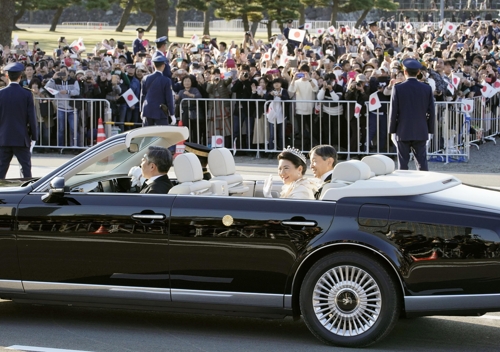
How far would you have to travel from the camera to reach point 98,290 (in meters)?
6.50

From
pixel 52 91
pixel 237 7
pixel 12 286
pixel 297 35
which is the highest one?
pixel 237 7

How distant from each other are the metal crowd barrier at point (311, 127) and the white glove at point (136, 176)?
819 centimetres

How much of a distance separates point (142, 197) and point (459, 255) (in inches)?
85.1

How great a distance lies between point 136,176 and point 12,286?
1402 millimetres

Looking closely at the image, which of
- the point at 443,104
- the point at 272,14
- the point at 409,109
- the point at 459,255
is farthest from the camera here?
the point at 272,14

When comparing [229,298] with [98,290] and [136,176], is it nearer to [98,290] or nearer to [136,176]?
[98,290]

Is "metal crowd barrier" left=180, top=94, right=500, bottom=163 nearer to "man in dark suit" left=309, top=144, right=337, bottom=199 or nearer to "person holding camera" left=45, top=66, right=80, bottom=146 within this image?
"person holding camera" left=45, top=66, right=80, bottom=146

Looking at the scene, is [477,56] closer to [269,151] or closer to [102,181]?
[269,151]

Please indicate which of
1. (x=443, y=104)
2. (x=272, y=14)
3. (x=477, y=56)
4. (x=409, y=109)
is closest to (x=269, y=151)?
(x=443, y=104)

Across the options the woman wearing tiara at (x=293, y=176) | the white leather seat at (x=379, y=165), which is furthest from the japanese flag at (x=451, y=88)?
the woman wearing tiara at (x=293, y=176)

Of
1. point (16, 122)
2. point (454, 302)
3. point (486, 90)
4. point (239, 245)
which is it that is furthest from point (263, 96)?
point (454, 302)

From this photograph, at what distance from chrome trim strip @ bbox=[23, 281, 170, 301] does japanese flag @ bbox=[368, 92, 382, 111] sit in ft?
34.1

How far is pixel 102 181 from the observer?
24.5 ft

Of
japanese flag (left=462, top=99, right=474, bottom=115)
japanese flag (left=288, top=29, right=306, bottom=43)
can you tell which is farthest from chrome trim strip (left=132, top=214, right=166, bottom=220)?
japanese flag (left=288, top=29, right=306, bottom=43)
